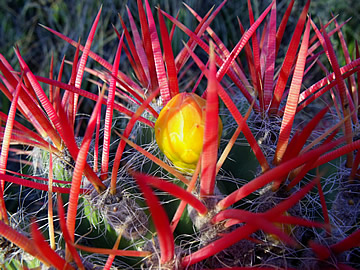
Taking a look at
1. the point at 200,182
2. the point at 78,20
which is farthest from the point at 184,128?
the point at 78,20

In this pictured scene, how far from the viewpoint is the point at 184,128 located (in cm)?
51

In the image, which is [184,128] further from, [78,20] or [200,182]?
[78,20]

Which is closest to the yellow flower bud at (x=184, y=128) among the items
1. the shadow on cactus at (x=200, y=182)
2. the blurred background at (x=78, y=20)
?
the shadow on cactus at (x=200, y=182)

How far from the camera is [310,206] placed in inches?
24.4

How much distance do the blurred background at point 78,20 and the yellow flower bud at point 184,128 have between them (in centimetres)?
112

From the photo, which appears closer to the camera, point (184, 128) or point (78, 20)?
point (184, 128)

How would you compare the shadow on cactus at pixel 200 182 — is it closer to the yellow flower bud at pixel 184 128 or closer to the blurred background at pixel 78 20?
the yellow flower bud at pixel 184 128

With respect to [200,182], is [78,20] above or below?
above

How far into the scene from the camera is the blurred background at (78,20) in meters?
1.61

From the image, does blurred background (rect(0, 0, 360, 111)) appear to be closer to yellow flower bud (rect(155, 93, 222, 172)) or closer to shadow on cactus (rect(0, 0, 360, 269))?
shadow on cactus (rect(0, 0, 360, 269))

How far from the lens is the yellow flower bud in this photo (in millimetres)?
508

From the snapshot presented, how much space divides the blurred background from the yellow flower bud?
1.12 m

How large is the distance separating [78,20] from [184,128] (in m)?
1.33

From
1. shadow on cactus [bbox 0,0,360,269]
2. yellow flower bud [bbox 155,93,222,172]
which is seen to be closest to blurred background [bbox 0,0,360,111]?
shadow on cactus [bbox 0,0,360,269]
